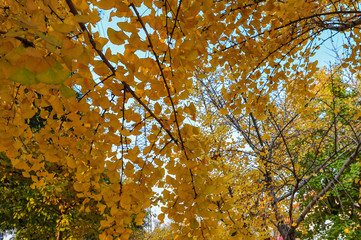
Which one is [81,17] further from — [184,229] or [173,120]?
[184,229]

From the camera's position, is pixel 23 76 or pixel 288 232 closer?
pixel 23 76

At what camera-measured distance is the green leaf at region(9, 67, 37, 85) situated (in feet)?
1.32

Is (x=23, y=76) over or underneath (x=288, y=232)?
over

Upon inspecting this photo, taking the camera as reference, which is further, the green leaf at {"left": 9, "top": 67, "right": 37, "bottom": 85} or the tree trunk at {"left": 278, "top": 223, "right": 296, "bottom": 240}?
the tree trunk at {"left": 278, "top": 223, "right": 296, "bottom": 240}

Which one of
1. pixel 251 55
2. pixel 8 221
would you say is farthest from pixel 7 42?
pixel 8 221

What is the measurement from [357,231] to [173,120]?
10.6 m

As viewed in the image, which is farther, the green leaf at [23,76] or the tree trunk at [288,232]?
the tree trunk at [288,232]

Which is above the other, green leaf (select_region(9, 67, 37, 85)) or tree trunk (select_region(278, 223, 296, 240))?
green leaf (select_region(9, 67, 37, 85))

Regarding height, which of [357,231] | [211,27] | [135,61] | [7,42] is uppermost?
[211,27]

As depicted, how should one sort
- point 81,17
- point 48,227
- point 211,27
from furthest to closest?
point 48,227 → point 211,27 → point 81,17

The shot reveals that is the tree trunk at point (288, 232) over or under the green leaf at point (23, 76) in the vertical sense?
under

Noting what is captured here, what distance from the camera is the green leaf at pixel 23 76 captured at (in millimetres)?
402

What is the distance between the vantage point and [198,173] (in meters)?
0.99

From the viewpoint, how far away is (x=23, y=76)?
0.41 meters
